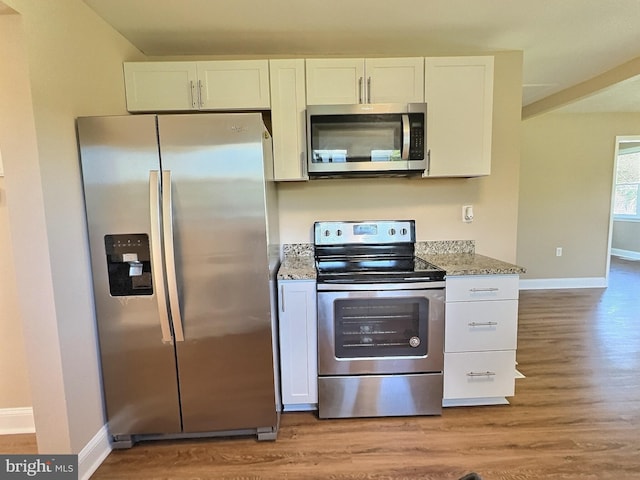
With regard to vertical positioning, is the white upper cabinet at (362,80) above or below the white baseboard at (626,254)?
above

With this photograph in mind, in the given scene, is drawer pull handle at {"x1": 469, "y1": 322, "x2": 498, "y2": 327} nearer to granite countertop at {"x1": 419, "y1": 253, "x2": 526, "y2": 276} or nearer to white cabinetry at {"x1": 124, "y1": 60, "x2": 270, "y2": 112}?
granite countertop at {"x1": 419, "y1": 253, "x2": 526, "y2": 276}

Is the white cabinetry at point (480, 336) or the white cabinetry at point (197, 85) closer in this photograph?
the white cabinetry at point (480, 336)

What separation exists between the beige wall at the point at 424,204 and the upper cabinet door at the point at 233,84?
645 millimetres

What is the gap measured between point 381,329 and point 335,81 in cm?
161

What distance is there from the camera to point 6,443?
188cm

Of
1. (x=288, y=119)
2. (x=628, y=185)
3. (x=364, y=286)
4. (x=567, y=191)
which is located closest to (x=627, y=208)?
(x=628, y=185)

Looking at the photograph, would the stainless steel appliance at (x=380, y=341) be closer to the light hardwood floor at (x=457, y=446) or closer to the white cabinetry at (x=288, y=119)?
the light hardwood floor at (x=457, y=446)

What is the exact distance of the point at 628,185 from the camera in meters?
6.96

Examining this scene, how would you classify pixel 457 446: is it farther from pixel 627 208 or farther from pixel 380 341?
pixel 627 208

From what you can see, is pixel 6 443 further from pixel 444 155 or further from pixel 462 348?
pixel 444 155

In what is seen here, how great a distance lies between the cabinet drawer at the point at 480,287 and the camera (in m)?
1.99

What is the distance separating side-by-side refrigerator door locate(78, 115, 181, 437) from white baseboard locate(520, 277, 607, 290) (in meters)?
4.70

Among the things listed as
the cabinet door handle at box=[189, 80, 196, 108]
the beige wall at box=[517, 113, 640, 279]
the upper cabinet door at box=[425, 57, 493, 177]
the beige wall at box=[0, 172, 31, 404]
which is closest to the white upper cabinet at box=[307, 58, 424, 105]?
the upper cabinet door at box=[425, 57, 493, 177]

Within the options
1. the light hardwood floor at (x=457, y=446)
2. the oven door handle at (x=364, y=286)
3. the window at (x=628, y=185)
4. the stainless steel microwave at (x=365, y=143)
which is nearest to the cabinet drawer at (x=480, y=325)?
the oven door handle at (x=364, y=286)
